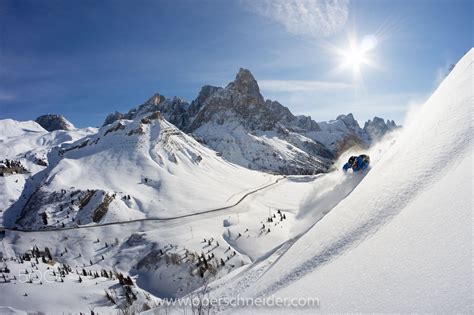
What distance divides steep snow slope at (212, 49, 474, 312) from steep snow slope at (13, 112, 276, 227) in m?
52.8

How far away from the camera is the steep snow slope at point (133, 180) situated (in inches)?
2413

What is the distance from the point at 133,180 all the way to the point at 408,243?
79.3m

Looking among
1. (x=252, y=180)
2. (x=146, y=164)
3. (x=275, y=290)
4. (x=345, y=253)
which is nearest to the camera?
(x=345, y=253)

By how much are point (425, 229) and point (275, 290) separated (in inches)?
232

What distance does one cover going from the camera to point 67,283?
2616 centimetres

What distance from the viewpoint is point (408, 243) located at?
250 inches

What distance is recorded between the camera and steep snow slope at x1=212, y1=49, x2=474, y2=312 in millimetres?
4832

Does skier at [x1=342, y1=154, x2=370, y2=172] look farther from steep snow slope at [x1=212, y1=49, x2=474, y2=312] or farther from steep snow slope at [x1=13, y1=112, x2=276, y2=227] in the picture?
steep snow slope at [x1=13, y1=112, x2=276, y2=227]

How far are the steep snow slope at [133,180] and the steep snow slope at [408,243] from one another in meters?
52.8

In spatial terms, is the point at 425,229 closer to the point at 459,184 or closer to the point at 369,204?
the point at 459,184

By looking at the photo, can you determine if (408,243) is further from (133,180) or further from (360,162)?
(133,180)

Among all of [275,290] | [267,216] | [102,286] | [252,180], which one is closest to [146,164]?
[252,180]

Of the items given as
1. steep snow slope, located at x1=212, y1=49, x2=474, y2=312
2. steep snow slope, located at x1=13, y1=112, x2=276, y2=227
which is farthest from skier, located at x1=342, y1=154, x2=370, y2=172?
steep snow slope, located at x1=13, y1=112, x2=276, y2=227

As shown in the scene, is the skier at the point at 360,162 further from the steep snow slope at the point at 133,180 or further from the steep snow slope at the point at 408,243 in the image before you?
the steep snow slope at the point at 133,180
